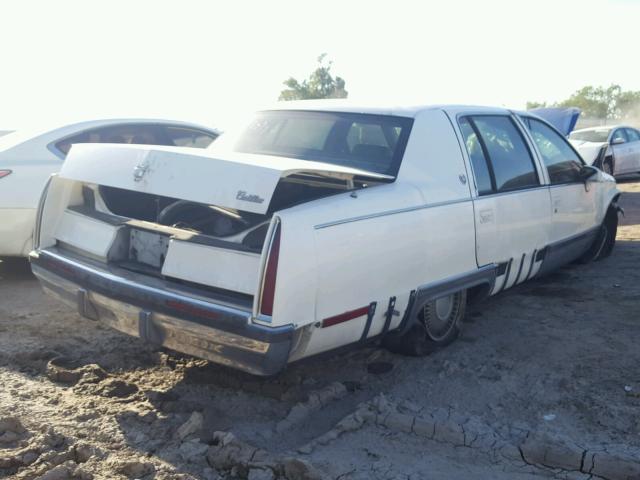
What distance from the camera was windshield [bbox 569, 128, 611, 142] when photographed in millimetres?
16234

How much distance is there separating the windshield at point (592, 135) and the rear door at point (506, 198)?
38.3 ft

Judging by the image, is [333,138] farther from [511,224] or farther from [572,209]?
[572,209]

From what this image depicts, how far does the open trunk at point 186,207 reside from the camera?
3.40 meters

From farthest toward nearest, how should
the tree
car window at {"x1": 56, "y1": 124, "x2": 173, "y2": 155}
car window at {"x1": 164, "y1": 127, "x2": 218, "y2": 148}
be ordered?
1. the tree
2. car window at {"x1": 164, "y1": 127, "x2": 218, "y2": 148}
3. car window at {"x1": 56, "y1": 124, "x2": 173, "y2": 155}

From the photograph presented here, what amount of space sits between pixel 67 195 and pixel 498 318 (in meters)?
3.17

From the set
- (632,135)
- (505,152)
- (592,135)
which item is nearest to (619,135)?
(592,135)

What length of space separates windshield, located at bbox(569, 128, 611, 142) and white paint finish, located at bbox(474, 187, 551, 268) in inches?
461

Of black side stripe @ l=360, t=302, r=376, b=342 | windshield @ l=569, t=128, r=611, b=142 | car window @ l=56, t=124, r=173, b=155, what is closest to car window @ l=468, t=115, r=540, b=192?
black side stripe @ l=360, t=302, r=376, b=342

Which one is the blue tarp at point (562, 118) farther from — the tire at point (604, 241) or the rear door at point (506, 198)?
the rear door at point (506, 198)

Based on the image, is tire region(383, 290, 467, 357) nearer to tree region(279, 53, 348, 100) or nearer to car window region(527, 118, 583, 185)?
car window region(527, 118, 583, 185)

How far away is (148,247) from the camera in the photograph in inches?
155

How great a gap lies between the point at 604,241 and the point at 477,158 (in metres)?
2.93

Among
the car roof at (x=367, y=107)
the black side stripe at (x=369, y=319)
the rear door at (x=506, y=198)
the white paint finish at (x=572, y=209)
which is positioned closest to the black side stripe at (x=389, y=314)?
the black side stripe at (x=369, y=319)

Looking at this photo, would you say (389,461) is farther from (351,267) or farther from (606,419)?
(606,419)
